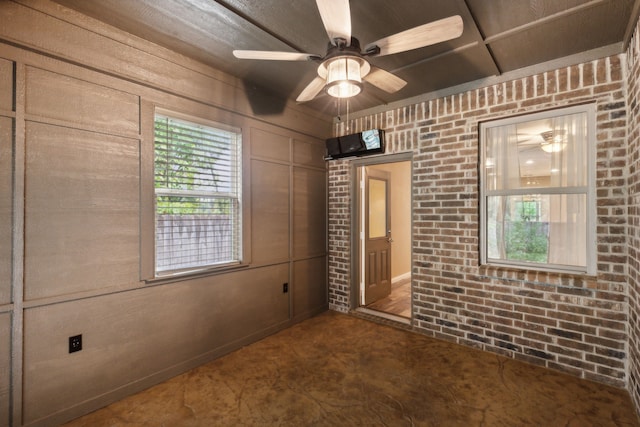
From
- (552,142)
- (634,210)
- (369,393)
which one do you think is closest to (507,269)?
(634,210)

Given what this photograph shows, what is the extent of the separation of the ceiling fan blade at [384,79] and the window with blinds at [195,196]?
1568mm

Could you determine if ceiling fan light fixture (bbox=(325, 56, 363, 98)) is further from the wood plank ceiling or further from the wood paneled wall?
the wood paneled wall

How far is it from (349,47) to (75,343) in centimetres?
270

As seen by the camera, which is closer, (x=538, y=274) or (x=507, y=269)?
(x=538, y=274)

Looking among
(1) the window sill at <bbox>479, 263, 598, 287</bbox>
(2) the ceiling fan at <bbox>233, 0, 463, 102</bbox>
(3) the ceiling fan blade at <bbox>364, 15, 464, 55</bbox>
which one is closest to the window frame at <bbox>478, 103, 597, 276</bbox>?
(1) the window sill at <bbox>479, 263, 598, 287</bbox>

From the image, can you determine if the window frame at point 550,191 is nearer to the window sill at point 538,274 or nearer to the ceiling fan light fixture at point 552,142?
the window sill at point 538,274

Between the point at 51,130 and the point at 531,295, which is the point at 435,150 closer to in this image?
the point at 531,295

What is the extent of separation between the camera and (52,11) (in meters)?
1.94

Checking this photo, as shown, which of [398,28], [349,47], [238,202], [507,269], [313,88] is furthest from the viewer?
[238,202]

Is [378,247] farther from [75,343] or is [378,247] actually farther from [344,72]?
[75,343]

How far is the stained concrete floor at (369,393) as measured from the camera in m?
2.05

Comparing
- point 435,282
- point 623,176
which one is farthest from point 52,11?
point 623,176

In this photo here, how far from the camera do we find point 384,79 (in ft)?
7.11

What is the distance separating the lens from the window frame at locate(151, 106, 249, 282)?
2.43 meters
